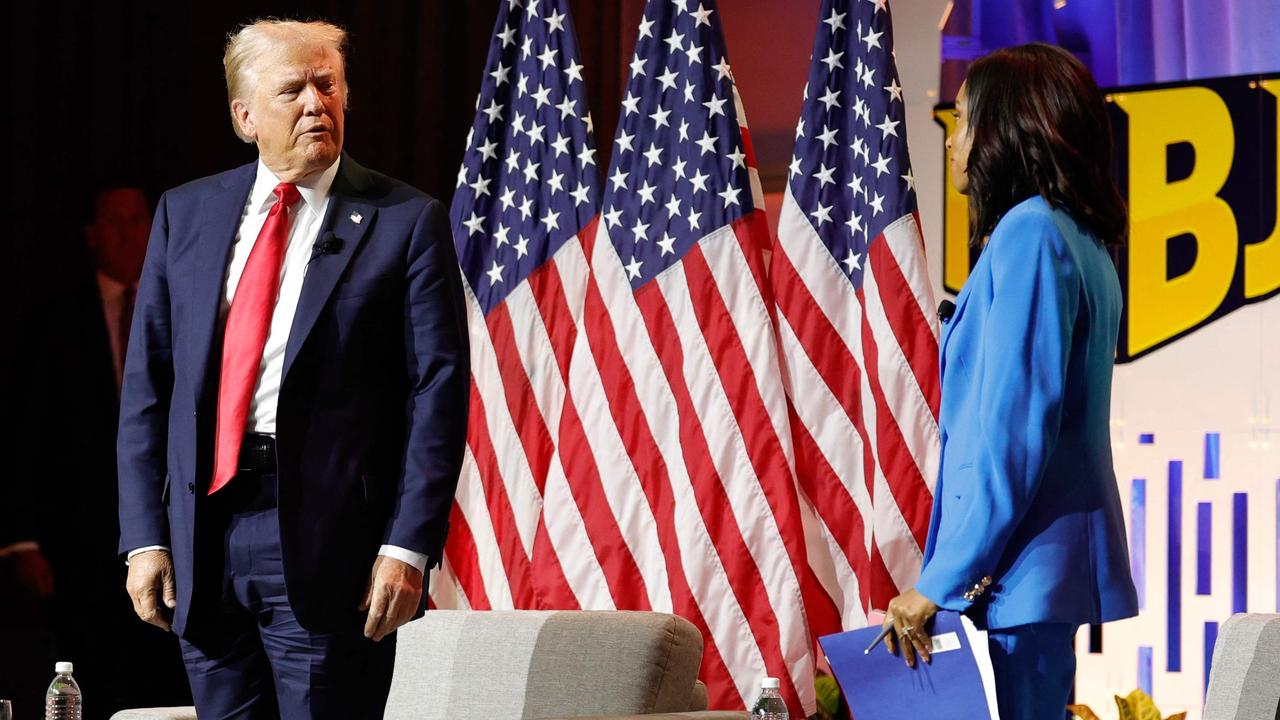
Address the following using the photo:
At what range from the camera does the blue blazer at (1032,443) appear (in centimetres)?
167

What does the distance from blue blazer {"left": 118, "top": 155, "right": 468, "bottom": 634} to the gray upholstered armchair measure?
1.01 metres

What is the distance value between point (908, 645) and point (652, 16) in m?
3.44

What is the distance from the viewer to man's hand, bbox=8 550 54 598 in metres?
5.05

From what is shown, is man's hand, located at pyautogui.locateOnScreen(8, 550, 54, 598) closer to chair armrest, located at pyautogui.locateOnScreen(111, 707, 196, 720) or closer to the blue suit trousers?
chair armrest, located at pyautogui.locateOnScreen(111, 707, 196, 720)

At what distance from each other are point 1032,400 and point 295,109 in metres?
1.14

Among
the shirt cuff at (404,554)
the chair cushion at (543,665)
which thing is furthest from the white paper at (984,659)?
the chair cushion at (543,665)

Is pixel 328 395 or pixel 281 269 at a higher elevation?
pixel 281 269

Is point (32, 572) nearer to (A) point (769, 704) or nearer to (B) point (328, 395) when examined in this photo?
(A) point (769, 704)

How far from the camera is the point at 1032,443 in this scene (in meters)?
1.66

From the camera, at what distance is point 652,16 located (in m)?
4.79

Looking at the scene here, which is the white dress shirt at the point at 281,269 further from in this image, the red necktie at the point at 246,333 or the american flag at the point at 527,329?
the american flag at the point at 527,329

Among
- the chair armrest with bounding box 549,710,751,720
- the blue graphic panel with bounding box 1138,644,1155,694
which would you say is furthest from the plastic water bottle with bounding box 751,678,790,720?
the blue graphic panel with bounding box 1138,644,1155,694

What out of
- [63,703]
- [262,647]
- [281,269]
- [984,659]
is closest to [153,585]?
[262,647]

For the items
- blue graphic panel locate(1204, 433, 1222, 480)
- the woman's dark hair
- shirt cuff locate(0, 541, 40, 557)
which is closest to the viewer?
the woman's dark hair
